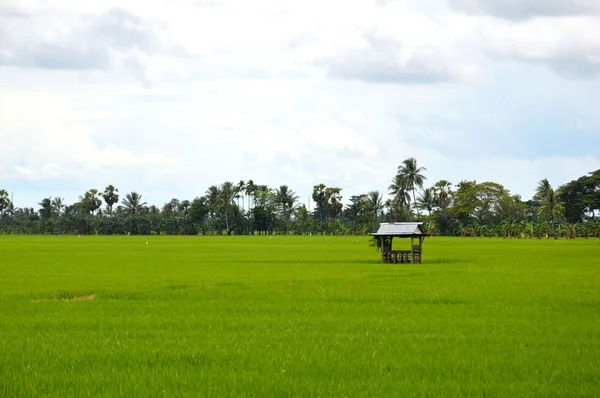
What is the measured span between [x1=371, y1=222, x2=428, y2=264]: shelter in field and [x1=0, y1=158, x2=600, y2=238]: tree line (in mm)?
61348

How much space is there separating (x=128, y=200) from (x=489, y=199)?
74.3 metres

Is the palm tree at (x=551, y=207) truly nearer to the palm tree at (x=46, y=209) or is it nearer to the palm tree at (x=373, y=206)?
the palm tree at (x=373, y=206)

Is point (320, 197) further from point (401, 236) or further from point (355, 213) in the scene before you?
point (401, 236)

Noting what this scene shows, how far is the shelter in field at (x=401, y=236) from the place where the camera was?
38312 mm

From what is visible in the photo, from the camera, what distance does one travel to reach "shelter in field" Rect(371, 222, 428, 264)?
38312 mm

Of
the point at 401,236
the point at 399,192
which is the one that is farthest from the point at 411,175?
the point at 401,236

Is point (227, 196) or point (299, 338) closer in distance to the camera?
point (299, 338)

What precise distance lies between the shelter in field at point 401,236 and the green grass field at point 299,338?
13955mm

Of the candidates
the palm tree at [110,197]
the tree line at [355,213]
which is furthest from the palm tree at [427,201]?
the palm tree at [110,197]

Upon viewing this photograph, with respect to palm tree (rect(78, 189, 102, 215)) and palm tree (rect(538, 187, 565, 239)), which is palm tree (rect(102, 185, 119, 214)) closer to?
palm tree (rect(78, 189, 102, 215))

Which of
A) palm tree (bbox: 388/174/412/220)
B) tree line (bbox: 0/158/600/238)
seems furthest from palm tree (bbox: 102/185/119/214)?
palm tree (bbox: 388/174/412/220)

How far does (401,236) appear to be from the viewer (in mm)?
39000

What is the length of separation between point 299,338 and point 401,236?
26.8 m

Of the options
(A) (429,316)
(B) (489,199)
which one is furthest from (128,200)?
(A) (429,316)
